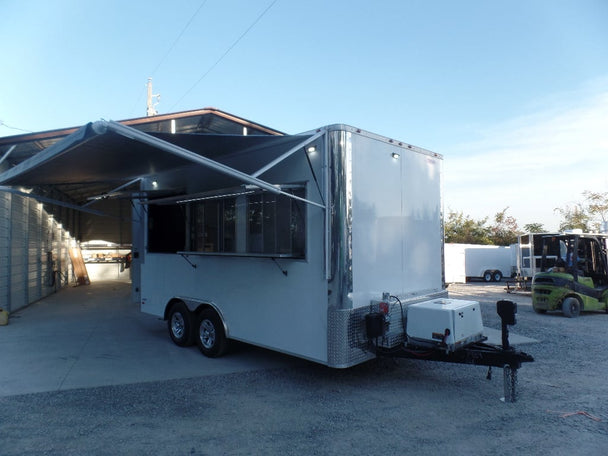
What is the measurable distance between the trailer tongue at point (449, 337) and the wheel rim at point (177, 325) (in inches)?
136

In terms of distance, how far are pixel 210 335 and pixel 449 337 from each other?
346 centimetres

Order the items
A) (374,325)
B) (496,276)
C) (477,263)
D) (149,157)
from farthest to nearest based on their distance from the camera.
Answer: (496,276), (477,263), (149,157), (374,325)

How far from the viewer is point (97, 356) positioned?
6676 millimetres

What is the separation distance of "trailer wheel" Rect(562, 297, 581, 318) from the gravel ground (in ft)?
15.7

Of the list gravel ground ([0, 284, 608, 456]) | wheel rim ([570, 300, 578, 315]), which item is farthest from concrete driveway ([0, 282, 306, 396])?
wheel rim ([570, 300, 578, 315])

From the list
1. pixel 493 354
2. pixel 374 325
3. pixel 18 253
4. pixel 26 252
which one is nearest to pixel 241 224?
pixel 374 325

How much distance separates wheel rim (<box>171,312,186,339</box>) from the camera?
274 inches

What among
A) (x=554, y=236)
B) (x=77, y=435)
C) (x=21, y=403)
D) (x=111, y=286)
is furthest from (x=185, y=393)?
(x=111, y=286)

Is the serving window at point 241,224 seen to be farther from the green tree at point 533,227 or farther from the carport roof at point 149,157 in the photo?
the green tree at point 533,227

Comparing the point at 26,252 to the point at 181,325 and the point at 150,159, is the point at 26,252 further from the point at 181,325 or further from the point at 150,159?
the point at 150,159

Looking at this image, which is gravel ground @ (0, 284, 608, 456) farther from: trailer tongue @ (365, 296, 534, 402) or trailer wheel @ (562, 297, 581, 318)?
trailer wheel @ (562, 297, 581, 318)

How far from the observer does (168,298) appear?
23.5 ft

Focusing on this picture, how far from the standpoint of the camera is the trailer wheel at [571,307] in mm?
10398

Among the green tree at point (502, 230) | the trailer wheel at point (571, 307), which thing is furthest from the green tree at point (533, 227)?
the trailer wheel at point (571, 307)
